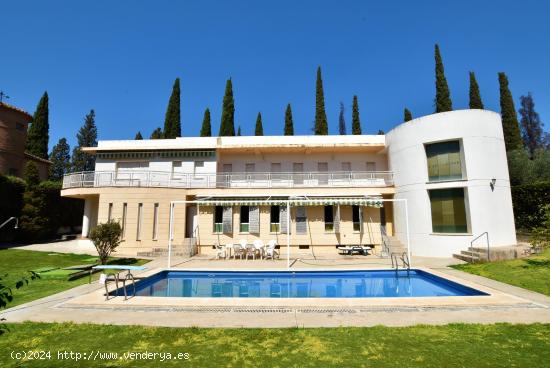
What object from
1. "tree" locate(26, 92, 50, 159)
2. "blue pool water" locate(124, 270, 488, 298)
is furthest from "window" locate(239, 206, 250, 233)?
"tree" locate(26, 92, 50, 159)

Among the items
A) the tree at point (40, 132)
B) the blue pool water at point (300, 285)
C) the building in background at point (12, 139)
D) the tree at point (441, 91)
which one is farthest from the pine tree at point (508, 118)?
the tree at point (40, 132)

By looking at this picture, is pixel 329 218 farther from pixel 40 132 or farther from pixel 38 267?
pixel 40 132

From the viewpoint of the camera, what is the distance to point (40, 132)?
3378 cm

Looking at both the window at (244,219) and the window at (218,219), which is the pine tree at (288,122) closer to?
the window at (244,219)

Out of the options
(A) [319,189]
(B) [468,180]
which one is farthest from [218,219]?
(B) [468,180]

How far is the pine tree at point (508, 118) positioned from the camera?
31.3m

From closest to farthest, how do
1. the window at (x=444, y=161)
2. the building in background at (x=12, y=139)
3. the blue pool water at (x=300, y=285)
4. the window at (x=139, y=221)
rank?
the blue pool water at (x=300, y=285)
the window at (x=444, y=161)
the window at (x=139, y=221)
the building in background at (x=12, y=139)

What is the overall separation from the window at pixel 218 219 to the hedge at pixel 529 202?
20267 millimetres

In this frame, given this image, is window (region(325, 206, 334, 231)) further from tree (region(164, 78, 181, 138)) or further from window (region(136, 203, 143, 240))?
tree (region(164, 78, 181, 138))

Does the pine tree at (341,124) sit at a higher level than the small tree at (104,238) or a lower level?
higher

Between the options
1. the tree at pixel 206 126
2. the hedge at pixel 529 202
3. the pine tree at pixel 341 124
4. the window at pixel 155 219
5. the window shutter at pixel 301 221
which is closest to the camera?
the hedge at pixel 529 202

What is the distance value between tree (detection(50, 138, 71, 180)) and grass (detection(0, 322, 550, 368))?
67.1 meters

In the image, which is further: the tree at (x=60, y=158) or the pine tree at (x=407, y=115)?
the tree at (x=60, y=158)

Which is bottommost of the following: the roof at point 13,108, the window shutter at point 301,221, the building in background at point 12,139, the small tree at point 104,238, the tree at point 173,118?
the small tree at point 104,238
